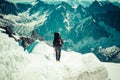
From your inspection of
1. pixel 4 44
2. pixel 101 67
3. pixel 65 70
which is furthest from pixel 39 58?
pixel 101 67

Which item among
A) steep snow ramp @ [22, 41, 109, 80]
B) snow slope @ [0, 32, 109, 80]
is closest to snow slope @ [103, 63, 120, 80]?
steep snow ramp @ [22, 41, 109, 80]

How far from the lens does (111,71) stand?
2958 centimetres

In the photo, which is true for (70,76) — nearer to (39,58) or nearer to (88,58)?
(39,58)

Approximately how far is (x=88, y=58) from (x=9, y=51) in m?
7.73

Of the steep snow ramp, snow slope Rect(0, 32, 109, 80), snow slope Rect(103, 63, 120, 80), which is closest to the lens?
snow slope Rect(0, 32, 109, 80)

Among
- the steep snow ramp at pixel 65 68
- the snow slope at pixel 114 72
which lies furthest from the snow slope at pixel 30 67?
the snow slope at pixel 114 72

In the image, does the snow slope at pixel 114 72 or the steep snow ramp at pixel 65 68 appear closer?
the steep snow ramp at pixel 65 68

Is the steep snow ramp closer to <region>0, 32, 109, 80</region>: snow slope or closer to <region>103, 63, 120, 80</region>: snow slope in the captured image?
<region>0, 32, 109, 80</region>: snow slope

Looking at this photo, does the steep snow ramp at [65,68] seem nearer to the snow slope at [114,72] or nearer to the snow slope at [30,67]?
the snow slope at [30,67]

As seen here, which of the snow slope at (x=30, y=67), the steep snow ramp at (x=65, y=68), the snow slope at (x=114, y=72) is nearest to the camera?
the snow slope at (x=30, y=67)

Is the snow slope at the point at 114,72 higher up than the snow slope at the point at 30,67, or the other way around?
the snow slope at the point at 30,67

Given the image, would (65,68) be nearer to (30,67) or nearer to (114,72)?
(30,67)

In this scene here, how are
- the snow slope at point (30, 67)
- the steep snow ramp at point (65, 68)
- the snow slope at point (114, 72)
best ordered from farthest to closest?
the snow slope at point (114, 72), the steep snow ramp at point (65, 68), the snow slope at point (30, 67)

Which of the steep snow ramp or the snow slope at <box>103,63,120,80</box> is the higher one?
the steep snow ramp
